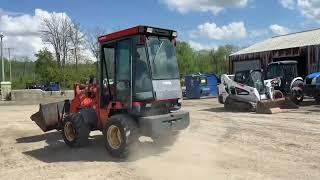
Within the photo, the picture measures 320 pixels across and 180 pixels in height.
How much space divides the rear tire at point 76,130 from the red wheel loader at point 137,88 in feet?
1.48

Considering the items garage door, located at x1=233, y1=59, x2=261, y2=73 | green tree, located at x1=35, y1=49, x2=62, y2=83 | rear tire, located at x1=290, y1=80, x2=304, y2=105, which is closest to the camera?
rear tire, located at x1=290, y1=80, x2=304, y2=105

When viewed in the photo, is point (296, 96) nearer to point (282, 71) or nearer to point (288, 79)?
point (288, 79)

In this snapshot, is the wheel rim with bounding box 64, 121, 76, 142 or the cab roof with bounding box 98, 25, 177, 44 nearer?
the cab roof with bounding box 98, 25, 177, 44

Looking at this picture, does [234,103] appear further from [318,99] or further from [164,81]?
[164,81]

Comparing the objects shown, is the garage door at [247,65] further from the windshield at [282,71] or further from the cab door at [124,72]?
the cab door at [124,72]

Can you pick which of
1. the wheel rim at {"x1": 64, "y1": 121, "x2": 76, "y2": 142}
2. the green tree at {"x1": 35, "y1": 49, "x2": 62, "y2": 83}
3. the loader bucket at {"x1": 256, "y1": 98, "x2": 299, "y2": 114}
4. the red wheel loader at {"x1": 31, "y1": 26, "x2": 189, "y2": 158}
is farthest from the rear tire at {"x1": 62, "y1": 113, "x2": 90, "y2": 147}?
the green tree at {"x1": 35, "y1": 49, "x2": 62, "y2": 83}

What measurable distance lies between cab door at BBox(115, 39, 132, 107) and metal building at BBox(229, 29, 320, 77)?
2240 cm

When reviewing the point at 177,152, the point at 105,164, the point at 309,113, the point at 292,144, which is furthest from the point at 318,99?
the point at 105,164

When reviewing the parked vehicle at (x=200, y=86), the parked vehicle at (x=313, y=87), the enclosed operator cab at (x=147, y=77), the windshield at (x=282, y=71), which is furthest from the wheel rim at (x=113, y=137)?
the parked vehicle at (x=200, y=86)

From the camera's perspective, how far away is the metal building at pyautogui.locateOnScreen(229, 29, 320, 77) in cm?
3400

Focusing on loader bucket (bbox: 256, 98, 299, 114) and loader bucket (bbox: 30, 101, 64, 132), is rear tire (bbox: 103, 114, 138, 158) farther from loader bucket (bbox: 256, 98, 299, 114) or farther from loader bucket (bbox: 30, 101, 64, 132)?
loader bucket (bbox: 256, 98, 299, 114)

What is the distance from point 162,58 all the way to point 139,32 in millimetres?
794

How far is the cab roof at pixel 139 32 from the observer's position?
9.68 metres

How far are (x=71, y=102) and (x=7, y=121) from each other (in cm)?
706
